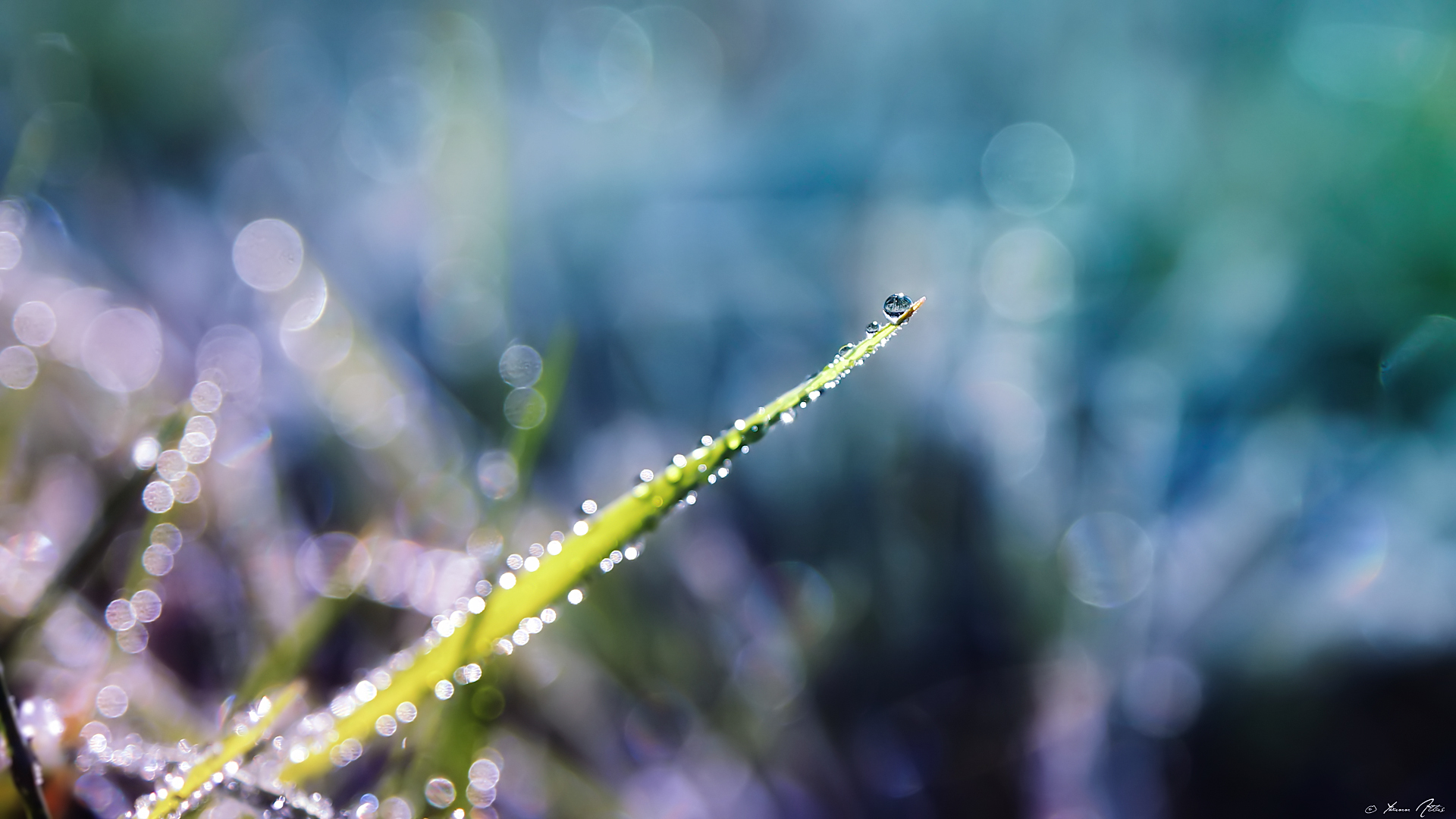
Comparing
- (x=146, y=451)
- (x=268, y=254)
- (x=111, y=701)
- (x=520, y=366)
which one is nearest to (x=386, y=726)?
(x=111, y=701)

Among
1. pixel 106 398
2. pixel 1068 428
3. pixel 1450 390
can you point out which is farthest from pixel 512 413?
pixel 1450 390

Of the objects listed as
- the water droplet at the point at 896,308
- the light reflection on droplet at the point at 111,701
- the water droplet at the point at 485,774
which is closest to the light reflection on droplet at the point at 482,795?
the water droplet at the point at 485,774

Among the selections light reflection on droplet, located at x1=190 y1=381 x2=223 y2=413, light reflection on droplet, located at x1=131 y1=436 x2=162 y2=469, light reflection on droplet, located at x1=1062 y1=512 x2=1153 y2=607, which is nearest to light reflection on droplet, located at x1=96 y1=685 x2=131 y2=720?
light reflection on droplet, located at x1=131 y1=436 x2=162 y2=469

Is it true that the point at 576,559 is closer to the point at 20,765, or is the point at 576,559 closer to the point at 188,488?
the point at 20,765

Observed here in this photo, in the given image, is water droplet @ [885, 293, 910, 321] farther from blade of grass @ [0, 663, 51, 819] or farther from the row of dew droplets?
blade of grass @ [0, 663, 51, 819]

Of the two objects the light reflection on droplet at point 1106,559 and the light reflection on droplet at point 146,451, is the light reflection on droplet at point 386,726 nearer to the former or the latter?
the light reflection on droplet at point 146,451

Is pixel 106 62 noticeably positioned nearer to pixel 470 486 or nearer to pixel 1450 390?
pixel 470 486
